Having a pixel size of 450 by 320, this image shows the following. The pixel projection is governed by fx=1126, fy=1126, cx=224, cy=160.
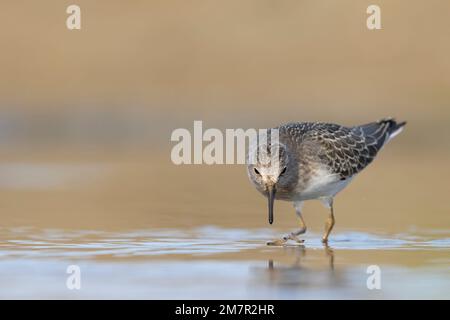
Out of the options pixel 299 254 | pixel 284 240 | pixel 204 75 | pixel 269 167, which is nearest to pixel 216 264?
pixel 299 254

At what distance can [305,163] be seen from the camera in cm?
1446

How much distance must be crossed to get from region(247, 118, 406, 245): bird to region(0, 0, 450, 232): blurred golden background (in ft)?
23.7

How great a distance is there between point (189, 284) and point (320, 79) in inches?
770

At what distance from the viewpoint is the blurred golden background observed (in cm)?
2691

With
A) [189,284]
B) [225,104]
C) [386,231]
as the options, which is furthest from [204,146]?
[189,284]

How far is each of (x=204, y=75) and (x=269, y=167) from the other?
17.0 meters

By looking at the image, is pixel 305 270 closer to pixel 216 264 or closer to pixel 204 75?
pixel 216 264

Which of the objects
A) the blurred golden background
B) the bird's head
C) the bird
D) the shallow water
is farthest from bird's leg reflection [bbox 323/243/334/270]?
the blurred golden background

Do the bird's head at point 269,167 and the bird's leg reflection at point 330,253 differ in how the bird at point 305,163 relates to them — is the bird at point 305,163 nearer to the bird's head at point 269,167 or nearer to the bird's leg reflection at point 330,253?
the bird's head at point 269,167

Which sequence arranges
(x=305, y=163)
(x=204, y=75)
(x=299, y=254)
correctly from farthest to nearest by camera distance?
(x=204, y=75)
(x=305, y=163)
(x=299, y=254)

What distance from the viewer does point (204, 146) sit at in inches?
1039

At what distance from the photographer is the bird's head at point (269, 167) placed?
13539mm

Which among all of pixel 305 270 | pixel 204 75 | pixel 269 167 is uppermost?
pixel 204 75

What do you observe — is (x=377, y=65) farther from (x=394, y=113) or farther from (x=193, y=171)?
(x=193, y=171)
